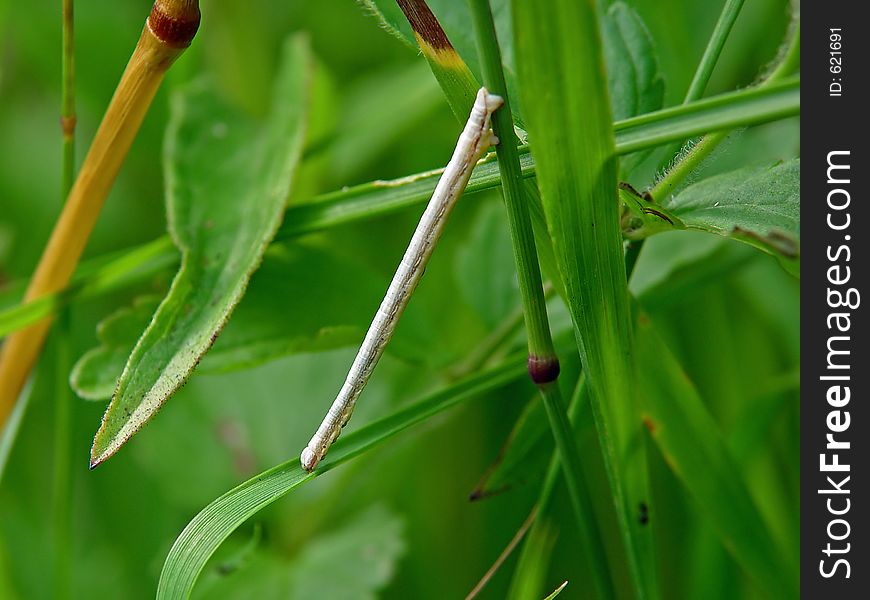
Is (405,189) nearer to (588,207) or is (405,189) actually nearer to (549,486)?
(588,207)

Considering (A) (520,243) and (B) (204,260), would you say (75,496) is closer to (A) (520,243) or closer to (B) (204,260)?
(B) (204,260)

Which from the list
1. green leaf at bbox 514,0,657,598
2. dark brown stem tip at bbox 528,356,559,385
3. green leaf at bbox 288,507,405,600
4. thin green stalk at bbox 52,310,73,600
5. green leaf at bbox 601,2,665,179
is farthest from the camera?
green leaf at bbox 288,507,405,600

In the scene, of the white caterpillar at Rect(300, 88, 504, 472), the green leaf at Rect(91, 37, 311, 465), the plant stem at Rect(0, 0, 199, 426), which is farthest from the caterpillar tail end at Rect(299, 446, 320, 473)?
the plant stem at Rect(0, 0, 199, 426)

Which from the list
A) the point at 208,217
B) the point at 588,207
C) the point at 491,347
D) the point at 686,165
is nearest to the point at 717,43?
the point at 686,165

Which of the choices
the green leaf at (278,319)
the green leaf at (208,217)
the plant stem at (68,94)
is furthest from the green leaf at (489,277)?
the plant stem at (68,94)

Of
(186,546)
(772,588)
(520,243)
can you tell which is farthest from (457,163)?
(772,588)

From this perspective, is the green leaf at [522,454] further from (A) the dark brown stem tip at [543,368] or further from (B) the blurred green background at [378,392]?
(A) the dark brown stem tip at [543,368]

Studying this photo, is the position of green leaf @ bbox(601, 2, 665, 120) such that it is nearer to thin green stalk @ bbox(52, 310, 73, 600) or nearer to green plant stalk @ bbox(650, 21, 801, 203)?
green plant stalk @ bbox(650, 21, 801, 203)

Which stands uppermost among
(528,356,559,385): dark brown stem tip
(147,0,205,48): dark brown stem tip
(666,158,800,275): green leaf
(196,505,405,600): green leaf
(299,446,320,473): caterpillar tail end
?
(147,0,205,48): dark brown stem tip
